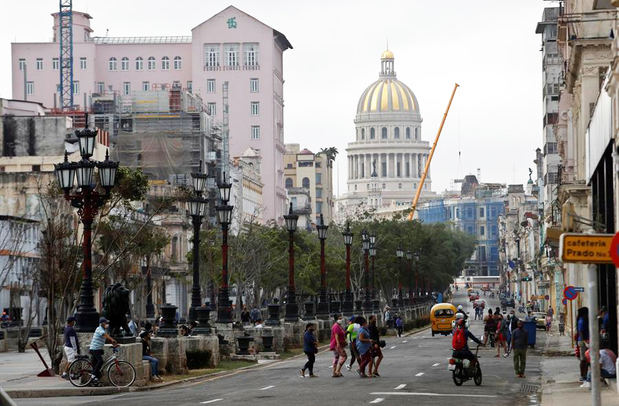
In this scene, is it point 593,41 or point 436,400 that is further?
point 593,41

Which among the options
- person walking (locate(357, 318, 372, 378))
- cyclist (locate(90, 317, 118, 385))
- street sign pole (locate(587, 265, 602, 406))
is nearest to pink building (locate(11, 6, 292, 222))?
person walking (locate(357, 318, 372, 378))

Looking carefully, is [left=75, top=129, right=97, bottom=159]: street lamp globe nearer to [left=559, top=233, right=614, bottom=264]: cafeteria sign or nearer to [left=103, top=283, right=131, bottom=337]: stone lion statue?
[left=103, top=283, right=131, bottom=337]: stone lion statue

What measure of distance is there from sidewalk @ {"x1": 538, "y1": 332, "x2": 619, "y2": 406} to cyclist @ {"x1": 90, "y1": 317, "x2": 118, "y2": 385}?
31.8 ft

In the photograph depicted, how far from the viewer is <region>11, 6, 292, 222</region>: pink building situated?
16250 centimetres

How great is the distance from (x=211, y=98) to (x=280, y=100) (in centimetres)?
1261

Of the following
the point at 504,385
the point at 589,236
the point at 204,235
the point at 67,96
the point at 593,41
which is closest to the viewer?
the point at 589,236

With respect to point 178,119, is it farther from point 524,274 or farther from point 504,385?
point 504,385

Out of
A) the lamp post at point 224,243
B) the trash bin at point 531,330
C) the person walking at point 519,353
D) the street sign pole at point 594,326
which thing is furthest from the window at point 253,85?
the street sign pole at point 594,326

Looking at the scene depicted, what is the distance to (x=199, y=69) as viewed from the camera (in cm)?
16475

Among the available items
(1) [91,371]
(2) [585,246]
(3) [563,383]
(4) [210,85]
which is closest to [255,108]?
(4) [210,85]

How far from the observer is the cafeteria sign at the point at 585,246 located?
17.5 meters

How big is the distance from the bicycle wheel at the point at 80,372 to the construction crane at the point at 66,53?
118 meters

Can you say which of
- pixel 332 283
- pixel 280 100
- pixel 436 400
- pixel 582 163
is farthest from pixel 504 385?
pixel 280 100

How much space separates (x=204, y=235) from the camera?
96938 mm
